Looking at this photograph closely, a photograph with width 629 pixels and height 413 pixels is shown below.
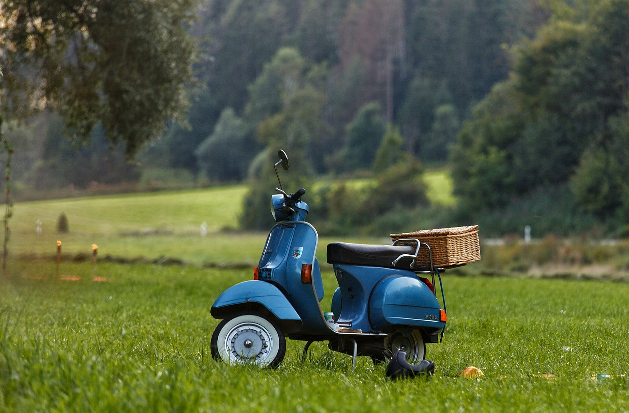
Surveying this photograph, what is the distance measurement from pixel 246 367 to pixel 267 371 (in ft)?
0.72

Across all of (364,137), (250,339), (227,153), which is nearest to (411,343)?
(250,339)

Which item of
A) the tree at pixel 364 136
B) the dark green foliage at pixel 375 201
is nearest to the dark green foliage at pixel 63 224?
the dark green foliage at pixel 375 201

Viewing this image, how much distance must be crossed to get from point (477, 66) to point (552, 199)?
36315 millimetres

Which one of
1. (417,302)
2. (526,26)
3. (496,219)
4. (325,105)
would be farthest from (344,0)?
(417,302)

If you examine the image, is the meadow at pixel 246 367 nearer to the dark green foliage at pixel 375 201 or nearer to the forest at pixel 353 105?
the forest at pixel 353 105

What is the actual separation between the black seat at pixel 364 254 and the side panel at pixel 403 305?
0.61 ft

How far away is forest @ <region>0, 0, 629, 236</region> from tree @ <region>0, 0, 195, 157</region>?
6 centimetres

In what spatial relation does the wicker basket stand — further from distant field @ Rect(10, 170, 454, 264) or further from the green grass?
the green grass

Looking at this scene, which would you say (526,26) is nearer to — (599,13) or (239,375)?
(599,13)

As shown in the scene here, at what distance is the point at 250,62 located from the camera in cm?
8119

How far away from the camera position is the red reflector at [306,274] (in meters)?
6.88

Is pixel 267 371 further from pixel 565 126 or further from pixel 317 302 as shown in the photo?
pixel 565 126

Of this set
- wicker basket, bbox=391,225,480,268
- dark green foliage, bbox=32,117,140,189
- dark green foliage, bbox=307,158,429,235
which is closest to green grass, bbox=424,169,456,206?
dark green foliage, bbox=307,158,429,235

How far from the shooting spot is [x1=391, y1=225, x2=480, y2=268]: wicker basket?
288 inches
